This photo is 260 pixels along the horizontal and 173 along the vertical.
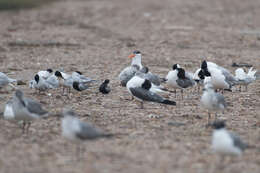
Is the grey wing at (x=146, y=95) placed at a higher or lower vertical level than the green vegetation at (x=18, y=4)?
lower

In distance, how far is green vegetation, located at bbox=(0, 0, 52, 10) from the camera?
2834 centimetres

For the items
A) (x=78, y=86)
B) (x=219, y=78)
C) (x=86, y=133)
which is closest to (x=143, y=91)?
(x=78, y=86)

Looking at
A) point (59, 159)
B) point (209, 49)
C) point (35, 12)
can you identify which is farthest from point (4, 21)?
point (59, 159)

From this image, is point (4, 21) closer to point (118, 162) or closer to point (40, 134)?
point (40, 134)

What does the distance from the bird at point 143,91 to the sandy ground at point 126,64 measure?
0.82 ft

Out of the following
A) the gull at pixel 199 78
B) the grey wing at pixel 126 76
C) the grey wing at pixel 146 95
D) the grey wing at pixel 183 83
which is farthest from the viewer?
the grey wing at pixel 126 76

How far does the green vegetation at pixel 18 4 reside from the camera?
28.3 metres

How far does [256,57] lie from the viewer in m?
15.5

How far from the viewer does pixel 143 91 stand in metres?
9.95

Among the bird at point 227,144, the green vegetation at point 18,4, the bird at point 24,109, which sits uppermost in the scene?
the green vegetation at point 18,4

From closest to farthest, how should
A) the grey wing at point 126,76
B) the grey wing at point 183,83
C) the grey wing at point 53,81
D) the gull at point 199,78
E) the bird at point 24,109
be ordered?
the bird at point 24,109 < the grey wing at point 53,81 < the grey wing at point 183,83 < the gull at point 199,78 < the grey wing at point 126,76

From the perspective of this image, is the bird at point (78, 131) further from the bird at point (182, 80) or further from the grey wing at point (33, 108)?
the bird at point (182, 80)

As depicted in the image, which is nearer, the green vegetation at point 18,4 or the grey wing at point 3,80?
the grey wing at point 3,80

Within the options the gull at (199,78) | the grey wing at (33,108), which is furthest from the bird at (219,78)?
the grey wing at (33,108)
